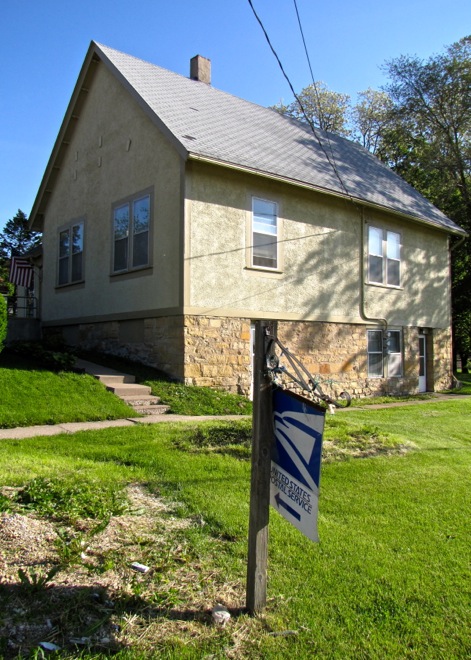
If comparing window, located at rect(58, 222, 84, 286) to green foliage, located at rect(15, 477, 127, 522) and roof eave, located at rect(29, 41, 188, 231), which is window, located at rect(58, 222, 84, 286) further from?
green foliage, located at rect(15, 477, 127, 522)

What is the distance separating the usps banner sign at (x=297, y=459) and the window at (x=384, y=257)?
42.5ft

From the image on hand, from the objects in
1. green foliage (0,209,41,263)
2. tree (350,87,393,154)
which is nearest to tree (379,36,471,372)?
tree (350,87,393,154)

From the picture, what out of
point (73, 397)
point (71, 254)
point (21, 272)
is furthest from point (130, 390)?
point (21, 272)

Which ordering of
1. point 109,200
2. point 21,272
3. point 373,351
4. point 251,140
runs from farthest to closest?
point 21,272
point 373,351
point 109,200
point 251,140

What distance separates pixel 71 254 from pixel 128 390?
701cm

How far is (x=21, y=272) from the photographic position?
66.4 feet

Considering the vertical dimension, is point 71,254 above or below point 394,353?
above

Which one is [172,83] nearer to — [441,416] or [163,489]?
[441,416]

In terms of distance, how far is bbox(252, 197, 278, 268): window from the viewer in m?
12.4

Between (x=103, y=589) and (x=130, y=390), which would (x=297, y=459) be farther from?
(x=130, y=390)

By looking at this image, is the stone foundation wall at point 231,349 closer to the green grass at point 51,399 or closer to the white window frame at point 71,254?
the white window frame at point 71,254

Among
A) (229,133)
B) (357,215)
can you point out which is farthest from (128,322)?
(357,215)

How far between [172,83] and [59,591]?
1445 cm

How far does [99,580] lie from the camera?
3.10 meters
